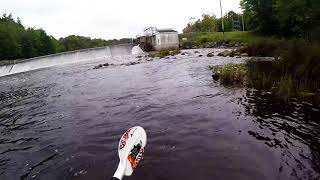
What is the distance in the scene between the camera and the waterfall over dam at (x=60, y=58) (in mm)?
46981

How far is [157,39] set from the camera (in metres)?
62.2

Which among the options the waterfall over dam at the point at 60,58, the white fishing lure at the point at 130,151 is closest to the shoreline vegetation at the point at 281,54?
the white fishing lure at the point at 130,151

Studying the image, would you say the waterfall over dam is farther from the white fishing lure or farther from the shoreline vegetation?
the white fishing lure

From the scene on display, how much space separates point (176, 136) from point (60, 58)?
45.0 meters

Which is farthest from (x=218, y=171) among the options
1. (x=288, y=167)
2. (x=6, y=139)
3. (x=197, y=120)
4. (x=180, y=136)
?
(x=6, y=139)

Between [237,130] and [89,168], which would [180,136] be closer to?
[237,130]

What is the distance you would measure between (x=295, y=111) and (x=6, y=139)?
386 inches

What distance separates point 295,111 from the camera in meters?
11.0

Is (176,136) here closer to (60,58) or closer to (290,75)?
(290,75)

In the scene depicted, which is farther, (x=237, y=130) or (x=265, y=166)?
(x=237, y=130)

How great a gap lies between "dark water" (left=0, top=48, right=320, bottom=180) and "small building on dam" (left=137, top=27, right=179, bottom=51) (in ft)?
154

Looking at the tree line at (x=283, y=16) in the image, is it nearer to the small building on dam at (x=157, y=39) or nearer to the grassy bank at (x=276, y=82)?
the grassy bank at (x=276, y=82)

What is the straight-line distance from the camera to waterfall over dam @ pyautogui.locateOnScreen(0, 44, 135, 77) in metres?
47.0

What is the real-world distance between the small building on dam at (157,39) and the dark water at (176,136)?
46829 millimetres
